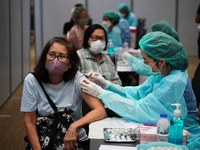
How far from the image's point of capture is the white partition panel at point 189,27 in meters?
5.66

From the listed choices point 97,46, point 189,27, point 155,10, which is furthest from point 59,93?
point 155,10

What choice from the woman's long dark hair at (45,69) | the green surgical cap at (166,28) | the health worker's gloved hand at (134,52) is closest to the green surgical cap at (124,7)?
the health worker's gloved hand at (134,52)

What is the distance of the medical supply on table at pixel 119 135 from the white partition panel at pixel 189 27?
4.34 m

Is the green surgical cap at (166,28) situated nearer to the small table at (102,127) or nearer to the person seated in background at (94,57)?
the person seated in background at (94,57)

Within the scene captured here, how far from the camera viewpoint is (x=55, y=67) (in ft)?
6.03

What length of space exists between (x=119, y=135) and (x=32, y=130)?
568 millimetres

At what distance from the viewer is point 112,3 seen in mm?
7805

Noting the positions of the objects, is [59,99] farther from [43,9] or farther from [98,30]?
[43,9]

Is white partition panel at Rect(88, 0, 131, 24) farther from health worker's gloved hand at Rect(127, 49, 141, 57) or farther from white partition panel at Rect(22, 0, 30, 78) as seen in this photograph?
health worker's gloved hand at Rect(127, 49, 141, 57)

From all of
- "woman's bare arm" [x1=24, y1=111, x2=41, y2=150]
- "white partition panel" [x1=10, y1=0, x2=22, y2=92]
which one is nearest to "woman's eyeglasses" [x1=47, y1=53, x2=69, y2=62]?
"woman's bare arm" [x1=24, y1=111, x2=41, y2=150]

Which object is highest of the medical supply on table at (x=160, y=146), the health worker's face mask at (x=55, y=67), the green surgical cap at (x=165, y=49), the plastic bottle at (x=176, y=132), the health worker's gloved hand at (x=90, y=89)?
the green surgical cap at (x=165, y=49)

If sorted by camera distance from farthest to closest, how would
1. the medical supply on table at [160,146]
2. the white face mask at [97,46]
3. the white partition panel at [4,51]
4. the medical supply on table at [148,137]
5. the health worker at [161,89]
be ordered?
the white partition panel at [4,51]
the white face mask at [97,46]
the health worker at [161,89]
the medical supply on table at [148,137]
the medical supply on table at [160,146]

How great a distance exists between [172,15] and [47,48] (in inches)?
189

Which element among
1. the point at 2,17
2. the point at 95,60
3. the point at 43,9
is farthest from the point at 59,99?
the point at 43,9
